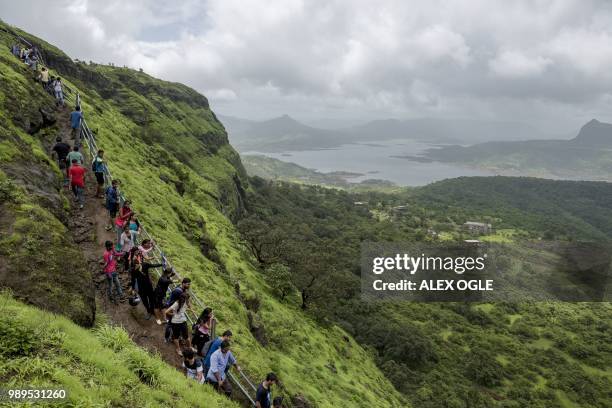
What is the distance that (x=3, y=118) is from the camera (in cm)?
2097

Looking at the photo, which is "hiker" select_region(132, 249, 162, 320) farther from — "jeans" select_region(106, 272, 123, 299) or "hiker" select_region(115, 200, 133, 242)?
"hiker" select_region(115, 200, 133, 242)

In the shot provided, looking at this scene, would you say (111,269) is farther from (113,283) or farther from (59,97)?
(59,97)

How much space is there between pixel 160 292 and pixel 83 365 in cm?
482

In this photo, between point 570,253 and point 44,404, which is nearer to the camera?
point 44,404

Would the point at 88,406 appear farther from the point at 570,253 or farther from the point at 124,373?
the point at 570,253

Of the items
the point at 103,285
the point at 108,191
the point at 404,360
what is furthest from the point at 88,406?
the point at 404,360

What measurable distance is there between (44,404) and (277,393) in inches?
493

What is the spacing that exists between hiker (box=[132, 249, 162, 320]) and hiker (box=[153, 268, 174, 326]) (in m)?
0.21

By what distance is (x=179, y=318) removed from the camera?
14109 mm

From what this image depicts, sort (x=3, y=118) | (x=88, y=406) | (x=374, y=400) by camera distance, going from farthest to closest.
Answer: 1. (x=374, y=400)
2. (x=3, y=118)
3. (x=88, y=406)

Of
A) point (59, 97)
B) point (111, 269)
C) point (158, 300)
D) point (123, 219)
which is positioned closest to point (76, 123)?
point (59, 97)

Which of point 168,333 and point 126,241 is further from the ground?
point 126,241

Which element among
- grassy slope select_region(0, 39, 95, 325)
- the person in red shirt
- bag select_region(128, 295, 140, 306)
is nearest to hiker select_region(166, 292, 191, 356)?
bag select_region(128, 295, 140, 306)

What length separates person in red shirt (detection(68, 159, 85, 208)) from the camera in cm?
1945
